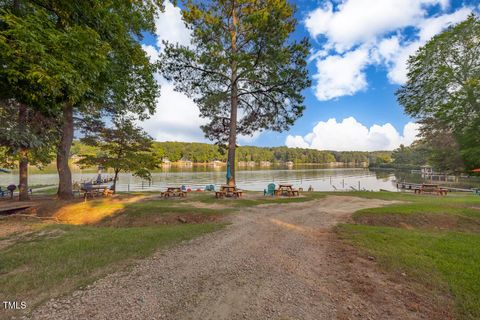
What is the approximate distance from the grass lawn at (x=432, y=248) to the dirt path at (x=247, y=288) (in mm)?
547

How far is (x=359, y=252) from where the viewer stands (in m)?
5.37

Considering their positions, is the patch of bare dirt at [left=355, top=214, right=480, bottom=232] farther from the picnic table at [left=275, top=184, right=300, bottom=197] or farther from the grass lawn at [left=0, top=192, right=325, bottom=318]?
the picnic table at [left=275, top=184, right=300, bottom=197]

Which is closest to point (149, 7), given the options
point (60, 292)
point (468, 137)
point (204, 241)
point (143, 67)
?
point (143, 67)

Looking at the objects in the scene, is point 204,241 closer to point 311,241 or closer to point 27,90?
point 311,241

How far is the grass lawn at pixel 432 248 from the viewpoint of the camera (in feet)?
12.0

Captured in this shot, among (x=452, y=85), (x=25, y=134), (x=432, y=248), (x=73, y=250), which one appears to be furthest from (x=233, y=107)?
(x=452, y=85)

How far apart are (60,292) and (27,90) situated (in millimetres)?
4939

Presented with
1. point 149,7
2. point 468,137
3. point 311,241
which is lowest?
point 311,241

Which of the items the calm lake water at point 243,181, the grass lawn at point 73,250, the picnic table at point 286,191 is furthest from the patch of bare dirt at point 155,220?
the calm lake water at point 243,181

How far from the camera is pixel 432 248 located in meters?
5.45

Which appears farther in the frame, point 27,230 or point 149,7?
point 149,7

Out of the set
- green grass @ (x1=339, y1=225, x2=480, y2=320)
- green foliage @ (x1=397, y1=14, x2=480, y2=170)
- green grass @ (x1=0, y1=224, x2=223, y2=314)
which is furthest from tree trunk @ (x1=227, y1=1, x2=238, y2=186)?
green foliage @ (x1=397, y1=14, x2=480, y2=170)

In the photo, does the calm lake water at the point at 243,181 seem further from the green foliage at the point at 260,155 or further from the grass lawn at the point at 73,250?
the green foliage at the point at 260,155

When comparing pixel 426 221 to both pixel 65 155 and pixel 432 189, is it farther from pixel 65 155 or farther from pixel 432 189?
pixel 65 155
